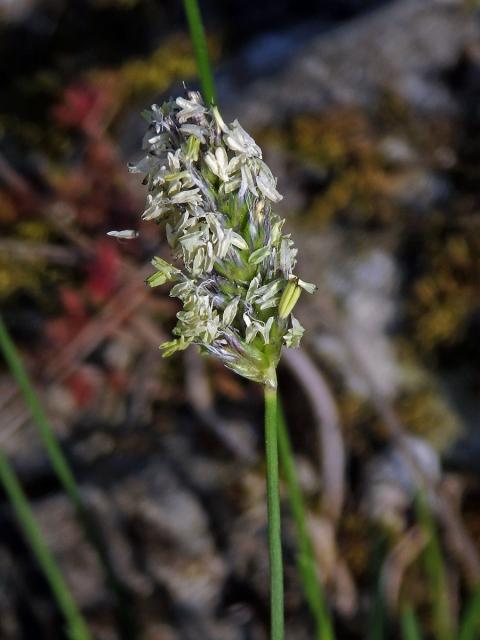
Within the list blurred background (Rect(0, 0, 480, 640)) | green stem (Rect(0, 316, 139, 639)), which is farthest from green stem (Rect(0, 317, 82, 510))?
blurred background (Rect(0, 0, 480, 640))

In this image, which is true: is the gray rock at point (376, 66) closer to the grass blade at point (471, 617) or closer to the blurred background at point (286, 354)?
the blurred background at point (286, 354)

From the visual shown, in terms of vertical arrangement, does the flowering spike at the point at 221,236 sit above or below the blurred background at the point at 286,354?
below

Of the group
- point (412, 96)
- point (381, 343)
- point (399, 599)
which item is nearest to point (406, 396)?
point (381, 343)

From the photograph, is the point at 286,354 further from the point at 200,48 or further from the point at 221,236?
the point at 221,236

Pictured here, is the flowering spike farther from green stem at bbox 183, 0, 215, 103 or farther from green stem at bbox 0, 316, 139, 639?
green stem at bbox 0, 316, 139, 639

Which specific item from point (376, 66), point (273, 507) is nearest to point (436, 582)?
point (273, 507)

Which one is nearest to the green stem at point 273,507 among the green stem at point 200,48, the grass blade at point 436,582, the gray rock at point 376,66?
the green stem at point 200,48

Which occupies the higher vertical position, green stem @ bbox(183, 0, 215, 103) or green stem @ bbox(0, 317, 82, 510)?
green stem @ bbox(183, 0, 215, 103)
